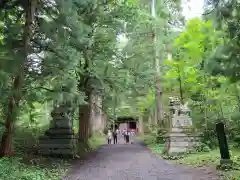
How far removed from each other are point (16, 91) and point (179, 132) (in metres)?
9.34

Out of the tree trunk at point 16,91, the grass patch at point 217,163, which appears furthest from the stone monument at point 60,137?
the grass patch at point 217,163

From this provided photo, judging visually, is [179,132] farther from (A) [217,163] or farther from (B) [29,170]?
(B) [29,170]

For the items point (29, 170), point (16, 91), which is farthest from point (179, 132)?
point (16, 91)

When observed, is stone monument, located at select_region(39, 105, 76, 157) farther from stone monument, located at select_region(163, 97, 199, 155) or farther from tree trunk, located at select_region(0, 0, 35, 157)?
stone monument, located at select_region(163, 97, 199, 155)

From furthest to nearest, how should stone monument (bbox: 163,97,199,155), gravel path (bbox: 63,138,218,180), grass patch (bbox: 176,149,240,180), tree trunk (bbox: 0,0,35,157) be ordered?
stone monument (bbox: 163,97,199,155), gravel path (bbox: 63,138,218,180), grass patch (bbox: 176,149,240,180), tree trunk (bbox: 0,0,35,157)

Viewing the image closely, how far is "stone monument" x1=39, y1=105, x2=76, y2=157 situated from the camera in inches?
583

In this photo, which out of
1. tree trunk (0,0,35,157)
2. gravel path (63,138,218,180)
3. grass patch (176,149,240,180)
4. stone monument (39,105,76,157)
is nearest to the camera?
tree trunk (0,0,35,157)

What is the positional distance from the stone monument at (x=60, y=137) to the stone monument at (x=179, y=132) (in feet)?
15.4

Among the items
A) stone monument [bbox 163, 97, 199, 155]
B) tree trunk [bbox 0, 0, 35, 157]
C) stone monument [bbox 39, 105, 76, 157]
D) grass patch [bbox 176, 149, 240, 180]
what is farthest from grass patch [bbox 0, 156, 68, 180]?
stone monument [bbox 163, 97, 199, 155]

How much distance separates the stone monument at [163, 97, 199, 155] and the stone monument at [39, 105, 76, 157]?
4.69 metres

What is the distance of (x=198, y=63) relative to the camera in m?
16.5

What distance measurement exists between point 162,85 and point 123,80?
22.7 ft

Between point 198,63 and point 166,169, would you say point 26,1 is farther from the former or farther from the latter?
point 198,63

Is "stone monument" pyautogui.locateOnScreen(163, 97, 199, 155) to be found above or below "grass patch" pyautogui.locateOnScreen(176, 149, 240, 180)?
above
